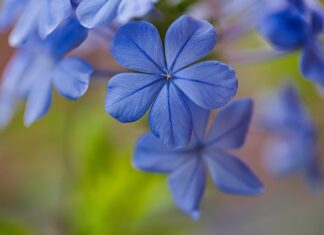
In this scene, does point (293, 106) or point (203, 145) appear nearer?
point (203, 145)

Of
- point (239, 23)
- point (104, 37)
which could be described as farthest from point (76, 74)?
point (239, 23)

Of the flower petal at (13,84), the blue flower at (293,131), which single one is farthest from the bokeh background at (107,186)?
the flower petal at (13,84)

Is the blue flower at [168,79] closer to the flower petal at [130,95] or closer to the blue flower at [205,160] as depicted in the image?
the flower petal at [130,95]

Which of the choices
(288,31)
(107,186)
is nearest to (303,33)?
(288,31)

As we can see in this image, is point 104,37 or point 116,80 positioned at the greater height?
point 116,80

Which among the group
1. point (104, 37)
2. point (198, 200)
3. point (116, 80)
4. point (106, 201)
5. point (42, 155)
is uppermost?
point (116, 80)

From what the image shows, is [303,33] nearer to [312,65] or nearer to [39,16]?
[312,65]

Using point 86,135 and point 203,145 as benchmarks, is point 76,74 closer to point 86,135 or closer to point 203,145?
point 203,145
